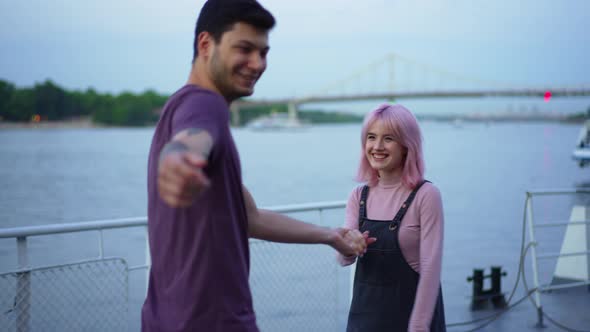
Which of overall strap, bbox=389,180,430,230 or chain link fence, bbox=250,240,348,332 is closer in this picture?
overall strap, bbox=389,180,430,230

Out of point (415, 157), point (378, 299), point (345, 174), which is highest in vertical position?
point (415, 157)

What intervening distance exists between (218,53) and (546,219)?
1601 centimetres

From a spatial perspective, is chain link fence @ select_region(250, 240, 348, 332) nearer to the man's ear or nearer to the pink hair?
the pink hair

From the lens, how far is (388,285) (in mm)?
2000

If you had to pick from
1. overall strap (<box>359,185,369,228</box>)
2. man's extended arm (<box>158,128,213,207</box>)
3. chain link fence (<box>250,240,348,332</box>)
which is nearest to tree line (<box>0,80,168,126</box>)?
chain link fence (<box>250,240,348,332</box>)

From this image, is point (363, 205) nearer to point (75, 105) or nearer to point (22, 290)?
point (22, 290)

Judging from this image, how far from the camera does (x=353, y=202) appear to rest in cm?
217

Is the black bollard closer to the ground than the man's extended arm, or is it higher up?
closer to the ground

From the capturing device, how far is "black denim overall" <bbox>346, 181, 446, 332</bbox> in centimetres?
199

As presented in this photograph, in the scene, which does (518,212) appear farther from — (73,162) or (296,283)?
(73,162)

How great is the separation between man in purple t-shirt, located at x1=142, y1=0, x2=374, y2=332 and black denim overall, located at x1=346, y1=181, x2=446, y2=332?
82 cm

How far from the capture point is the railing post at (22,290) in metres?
2.59

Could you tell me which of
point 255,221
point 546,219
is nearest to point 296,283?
point 255,221

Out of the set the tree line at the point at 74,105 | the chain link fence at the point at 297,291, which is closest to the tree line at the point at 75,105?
the tree line at the point at 74,105
